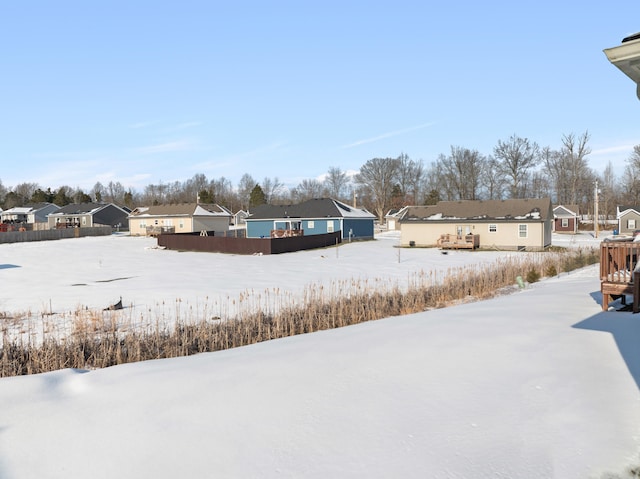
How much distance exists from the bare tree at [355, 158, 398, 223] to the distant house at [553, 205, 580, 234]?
39.0 m

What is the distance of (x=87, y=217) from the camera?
65375mm

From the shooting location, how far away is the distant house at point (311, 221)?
44500 millimetres

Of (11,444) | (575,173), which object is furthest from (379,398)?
(575,173)

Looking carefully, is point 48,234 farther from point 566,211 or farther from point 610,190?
point 610,190

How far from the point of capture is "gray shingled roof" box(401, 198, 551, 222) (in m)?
36.3

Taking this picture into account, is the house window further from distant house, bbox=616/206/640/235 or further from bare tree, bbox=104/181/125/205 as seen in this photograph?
bare tree, bbox=104/181/125/205

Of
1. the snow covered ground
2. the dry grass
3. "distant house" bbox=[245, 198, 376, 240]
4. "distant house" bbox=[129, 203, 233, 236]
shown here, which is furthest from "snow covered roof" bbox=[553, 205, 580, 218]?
the snow covered ground

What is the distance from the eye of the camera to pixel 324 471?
3.93 m

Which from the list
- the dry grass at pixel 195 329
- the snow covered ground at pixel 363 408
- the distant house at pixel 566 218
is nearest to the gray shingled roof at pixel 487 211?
the dry grass at pixel 195 329

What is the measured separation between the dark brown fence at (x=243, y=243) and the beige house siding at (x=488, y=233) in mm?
7175

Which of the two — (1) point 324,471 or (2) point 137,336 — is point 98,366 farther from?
(1) point 324,471

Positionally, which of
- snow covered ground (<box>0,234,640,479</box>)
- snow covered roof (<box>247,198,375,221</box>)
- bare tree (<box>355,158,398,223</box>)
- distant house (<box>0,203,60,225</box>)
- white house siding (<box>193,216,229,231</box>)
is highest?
bare tree (<box>355,158,398,223</box>)

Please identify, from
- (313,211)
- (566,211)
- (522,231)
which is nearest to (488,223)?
(522,231)

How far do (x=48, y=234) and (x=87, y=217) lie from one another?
53.7 ft
